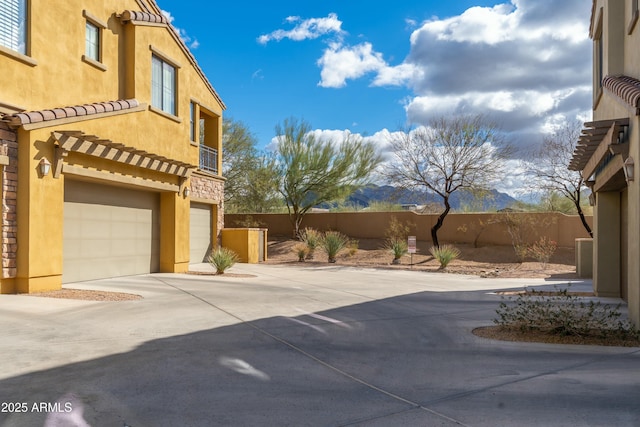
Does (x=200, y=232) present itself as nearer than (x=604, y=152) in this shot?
No

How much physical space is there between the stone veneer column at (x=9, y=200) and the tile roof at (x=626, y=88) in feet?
38.9

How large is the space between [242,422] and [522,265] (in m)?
22.7

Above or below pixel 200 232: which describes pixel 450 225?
above

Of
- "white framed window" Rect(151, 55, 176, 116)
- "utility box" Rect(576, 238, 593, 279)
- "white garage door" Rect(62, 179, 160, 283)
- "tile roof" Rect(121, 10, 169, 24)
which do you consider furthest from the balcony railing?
"utility box" Rect(576, 238, 593, 279)

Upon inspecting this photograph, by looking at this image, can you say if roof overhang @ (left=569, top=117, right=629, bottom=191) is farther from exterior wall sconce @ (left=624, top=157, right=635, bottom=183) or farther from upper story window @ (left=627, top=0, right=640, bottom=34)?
upper story window @ (left=627, top=0, right=640, bottom=34)

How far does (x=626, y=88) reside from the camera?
28.0 feet

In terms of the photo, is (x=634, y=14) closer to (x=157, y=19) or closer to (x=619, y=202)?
(x=619, y=202)

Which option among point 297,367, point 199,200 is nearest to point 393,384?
point 297,367

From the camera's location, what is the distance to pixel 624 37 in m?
10.6

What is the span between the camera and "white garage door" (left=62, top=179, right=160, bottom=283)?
41.9 ft

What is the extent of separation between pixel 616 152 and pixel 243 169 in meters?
28.3

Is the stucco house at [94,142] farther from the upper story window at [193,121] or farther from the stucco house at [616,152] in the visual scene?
the stucco house at [616,152]

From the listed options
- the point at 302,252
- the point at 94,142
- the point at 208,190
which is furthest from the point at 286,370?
the point at 302,252

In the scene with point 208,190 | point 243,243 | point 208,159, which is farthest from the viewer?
point 243,243
